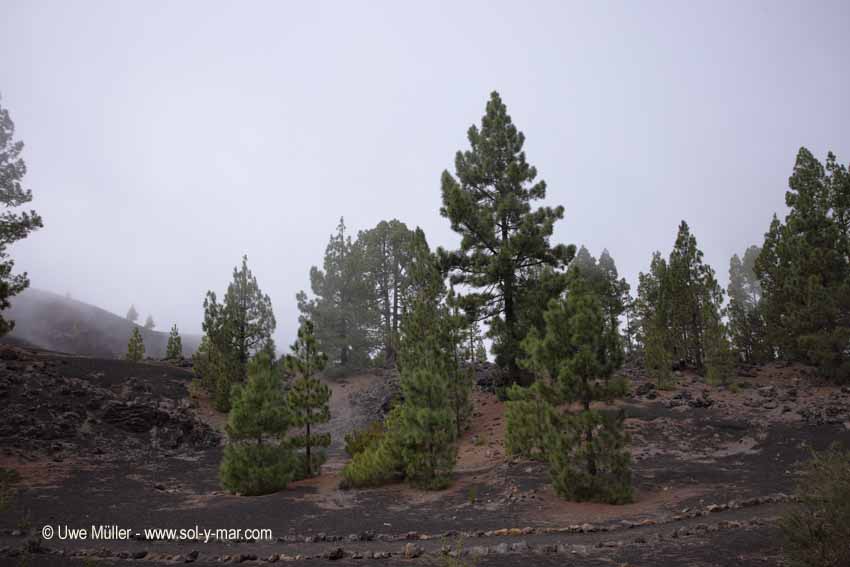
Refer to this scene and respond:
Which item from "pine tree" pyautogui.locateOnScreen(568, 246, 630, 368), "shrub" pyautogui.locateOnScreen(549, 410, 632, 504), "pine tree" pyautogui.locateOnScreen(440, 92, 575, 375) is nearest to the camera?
"shrub" pyautogui.locateOnScreen(549, 410, 632, 504)

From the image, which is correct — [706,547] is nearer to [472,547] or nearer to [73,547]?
[472,547]

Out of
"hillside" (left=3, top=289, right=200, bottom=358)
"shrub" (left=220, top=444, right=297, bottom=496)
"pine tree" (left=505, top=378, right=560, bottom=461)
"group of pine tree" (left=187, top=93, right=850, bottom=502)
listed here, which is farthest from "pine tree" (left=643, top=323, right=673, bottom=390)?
"hillside" (left=3, top=289, right=200, bottom=358)

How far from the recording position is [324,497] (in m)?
14.7

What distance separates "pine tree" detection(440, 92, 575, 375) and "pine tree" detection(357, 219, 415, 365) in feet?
52.3

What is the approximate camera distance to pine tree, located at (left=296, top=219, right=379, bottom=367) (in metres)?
38.8

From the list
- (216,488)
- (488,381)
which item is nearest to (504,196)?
(488,381)

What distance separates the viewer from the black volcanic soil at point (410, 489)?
8.05m

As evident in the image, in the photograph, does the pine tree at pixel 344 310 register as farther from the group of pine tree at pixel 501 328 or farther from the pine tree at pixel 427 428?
the pine tree at pixel 427 428

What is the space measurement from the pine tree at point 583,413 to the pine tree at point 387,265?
28765mm

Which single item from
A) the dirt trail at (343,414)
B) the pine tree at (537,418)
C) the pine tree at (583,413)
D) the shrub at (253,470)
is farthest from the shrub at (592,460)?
the dirt trail at (343,414)

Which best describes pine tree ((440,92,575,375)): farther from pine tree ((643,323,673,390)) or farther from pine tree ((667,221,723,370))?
pine tree ((667,221,723,370))

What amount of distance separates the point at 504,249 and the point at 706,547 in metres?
16.6

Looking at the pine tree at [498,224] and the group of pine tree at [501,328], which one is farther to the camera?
the pine tree at [498,224]

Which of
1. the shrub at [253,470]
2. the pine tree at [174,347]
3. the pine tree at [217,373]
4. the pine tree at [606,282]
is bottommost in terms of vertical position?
the shrub at [253,470]
